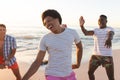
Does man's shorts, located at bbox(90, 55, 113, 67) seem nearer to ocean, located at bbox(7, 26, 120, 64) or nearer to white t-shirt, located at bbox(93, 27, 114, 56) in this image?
white t-shirt, located at bbox(93, 27, 114, 56)

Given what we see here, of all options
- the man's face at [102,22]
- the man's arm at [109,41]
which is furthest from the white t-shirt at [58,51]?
the man's face at [102,22]

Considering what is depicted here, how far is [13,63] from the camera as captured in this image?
8422 millimetres

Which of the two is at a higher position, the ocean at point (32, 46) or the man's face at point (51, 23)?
the man's face at point (51, 23)

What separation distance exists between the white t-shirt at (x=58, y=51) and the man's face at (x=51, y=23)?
210mm

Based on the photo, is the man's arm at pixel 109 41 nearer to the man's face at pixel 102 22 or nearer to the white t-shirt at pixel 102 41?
the white t-shirt at pixel 102 41

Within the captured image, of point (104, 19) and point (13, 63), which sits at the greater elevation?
point (104, 19)

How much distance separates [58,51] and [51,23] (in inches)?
18.1

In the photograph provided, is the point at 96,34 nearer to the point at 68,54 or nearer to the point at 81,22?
the point at 81,22

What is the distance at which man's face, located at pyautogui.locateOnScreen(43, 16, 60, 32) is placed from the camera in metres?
5.21

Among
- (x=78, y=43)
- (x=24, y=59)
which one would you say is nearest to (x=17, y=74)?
(x=78, y=43)

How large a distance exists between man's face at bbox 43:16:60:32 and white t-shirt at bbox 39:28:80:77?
21 centimetres

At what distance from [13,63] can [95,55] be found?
75.9 inches

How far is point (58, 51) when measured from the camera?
5492 millimetres

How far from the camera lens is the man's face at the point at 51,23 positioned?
5.21m
